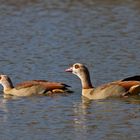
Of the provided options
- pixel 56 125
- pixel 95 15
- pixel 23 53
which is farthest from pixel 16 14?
pixel 56 125

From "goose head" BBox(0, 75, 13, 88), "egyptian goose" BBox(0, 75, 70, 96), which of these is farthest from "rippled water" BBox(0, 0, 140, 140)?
"goose head" BBox(0, 75, 13, 88)

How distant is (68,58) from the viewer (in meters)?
22.2

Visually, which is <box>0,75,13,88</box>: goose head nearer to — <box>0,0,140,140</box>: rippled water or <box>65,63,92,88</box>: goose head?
<box>0,0,140,140</box>: rippled water

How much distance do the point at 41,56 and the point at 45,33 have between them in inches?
148

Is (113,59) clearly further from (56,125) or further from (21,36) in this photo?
(56,125)

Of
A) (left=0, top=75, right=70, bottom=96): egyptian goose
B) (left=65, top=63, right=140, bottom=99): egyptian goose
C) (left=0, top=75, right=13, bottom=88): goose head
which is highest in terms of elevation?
(left=0, top=75, right=13, bottom=88): goose head

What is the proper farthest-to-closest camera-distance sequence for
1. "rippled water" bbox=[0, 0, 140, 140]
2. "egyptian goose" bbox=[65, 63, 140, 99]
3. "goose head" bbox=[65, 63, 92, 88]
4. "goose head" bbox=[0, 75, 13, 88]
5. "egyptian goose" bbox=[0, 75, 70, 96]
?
"goose head" bbox=[0, 75, 13, 88]
"goose head" bbox=[65, 63, 92, 88]
"egyptian goose" bbox=[0, 75, 70, 96]
"egyptian goose" bbox=[65, 63, 140, 99]
"rippled water" bbox=[0, 0, 140, 140]

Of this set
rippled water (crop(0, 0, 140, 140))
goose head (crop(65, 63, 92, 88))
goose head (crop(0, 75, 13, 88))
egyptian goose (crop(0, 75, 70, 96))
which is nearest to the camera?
rippled water (crop(0, 0, 140, 140))

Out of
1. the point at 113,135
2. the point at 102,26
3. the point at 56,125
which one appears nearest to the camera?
the point at 113,135

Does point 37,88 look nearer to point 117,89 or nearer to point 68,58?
point 117,89

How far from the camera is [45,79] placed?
1991 cm

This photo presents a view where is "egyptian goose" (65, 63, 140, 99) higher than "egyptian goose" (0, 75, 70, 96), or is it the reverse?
"egyptian goose" (0, 75, 70, 96)

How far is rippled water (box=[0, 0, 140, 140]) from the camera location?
15.2 meters

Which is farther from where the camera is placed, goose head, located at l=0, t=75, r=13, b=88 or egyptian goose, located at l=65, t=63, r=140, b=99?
goose head, located at l=0, t=75, r=13, b=88
